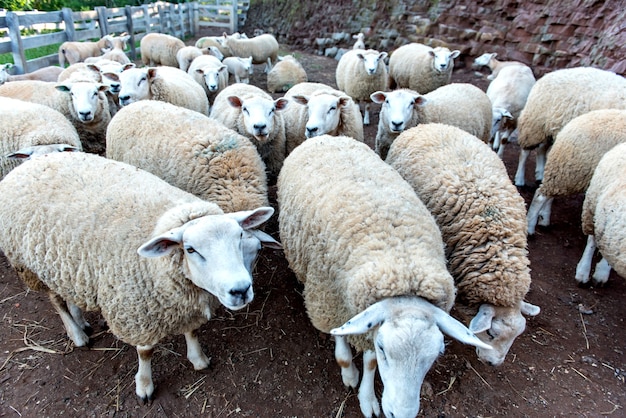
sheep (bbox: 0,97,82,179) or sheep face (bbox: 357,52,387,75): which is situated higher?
sheep face (bbox: 357,52,387,75)

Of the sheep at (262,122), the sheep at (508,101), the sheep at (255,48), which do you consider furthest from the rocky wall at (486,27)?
the sheep at (262,122)

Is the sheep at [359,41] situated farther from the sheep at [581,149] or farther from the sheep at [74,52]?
the sheep at [581,149]

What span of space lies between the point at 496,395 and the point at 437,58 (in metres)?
6.19

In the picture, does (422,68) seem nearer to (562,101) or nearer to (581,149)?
(562,101)

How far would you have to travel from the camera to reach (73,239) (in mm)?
2568

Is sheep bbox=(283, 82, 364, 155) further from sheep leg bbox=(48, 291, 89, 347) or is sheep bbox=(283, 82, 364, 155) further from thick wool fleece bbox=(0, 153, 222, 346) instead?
sheep leg bbox=(48, 291, 89, 347)

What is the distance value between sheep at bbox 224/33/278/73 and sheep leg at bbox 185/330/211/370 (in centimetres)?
1089

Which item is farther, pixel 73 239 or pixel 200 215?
pixel 73 239

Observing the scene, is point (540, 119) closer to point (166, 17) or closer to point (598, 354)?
point (598, 354)

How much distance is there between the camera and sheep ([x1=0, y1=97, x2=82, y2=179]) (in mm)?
3756

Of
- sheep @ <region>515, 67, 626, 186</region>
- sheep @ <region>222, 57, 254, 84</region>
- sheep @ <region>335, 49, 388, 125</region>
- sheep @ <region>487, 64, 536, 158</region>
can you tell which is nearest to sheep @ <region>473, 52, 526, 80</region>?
sheep @ <region>487, 64, 536, 158</region>

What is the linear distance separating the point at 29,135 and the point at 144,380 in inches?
108

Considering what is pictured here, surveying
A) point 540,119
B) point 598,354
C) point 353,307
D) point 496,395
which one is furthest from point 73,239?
point 540,119

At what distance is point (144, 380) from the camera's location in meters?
2.73
